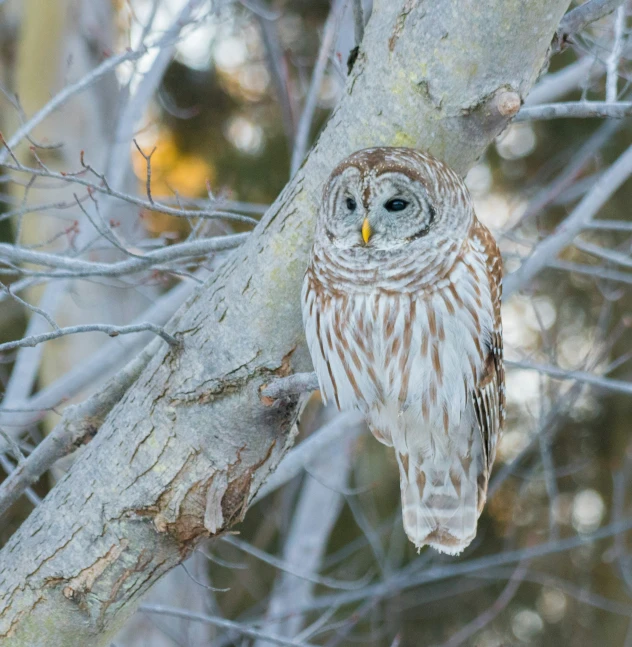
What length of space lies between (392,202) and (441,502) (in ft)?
4.03

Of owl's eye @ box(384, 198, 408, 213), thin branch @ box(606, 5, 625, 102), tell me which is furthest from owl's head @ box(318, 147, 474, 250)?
thin branch @ box(606, 5, 625, 102)

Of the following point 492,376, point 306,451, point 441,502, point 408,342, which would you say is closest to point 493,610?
point 306,451

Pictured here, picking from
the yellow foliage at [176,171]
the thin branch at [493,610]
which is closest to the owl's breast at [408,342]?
the thin branch at [493,610]

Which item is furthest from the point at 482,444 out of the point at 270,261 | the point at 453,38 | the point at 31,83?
the point at 31,83

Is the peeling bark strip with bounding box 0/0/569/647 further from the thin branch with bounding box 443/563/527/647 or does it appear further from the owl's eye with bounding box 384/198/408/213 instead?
the thin branch with bounding box 443/563/527/647

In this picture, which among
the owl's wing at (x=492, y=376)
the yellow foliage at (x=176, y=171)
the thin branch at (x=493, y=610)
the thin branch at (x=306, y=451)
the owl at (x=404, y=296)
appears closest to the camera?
the owl at (x=404, y=296)

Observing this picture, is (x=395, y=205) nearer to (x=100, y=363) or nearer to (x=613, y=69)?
(x=613, y=69)

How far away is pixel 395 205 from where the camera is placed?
9.20ft

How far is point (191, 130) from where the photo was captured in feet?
27.9

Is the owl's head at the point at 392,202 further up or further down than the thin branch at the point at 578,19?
further down

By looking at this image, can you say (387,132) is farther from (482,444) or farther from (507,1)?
(482,444)

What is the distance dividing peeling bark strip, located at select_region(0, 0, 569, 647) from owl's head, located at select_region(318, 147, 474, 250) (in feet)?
0.14

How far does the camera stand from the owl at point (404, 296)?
2.62 metres

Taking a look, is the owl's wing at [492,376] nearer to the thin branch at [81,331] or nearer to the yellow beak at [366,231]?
the yellow beak at [366,231]
